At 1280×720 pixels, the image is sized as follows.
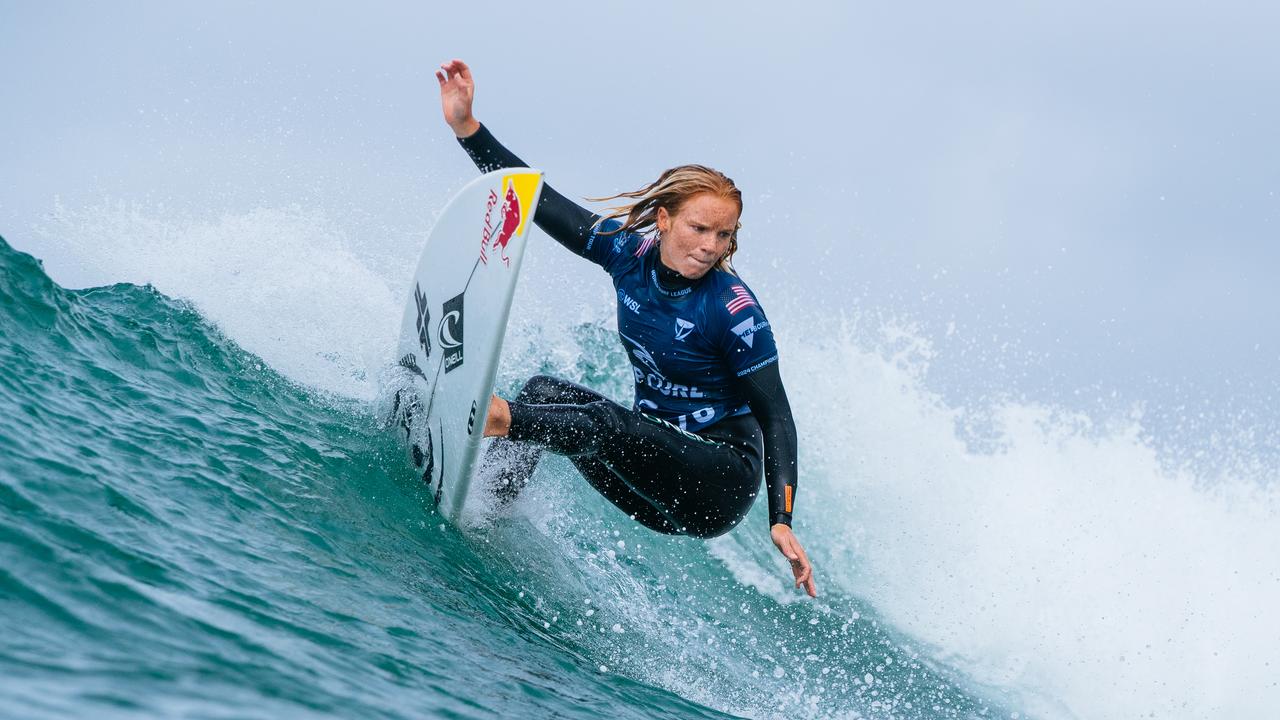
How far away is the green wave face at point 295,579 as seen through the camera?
2.14m

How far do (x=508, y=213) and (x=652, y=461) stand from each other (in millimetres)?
1113

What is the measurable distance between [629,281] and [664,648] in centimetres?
154

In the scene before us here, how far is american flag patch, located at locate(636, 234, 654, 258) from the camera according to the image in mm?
3912

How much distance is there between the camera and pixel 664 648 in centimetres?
407

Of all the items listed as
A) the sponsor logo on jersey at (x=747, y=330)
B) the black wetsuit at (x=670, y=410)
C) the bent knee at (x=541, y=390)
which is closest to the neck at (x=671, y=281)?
the black wetsuit at (x=670, y=410)

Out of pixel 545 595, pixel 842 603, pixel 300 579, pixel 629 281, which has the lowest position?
pixel 300 579

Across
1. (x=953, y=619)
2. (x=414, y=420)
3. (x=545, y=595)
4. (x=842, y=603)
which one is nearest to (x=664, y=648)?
(x=545, y=595)

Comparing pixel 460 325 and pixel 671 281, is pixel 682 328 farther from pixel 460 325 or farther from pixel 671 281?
pixel 460 325

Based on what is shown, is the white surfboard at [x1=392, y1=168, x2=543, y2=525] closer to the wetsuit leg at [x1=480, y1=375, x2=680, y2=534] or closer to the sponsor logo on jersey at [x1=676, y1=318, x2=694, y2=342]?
the wetsuit leg at [x1=480, y1=375, x2=680, y2=534]

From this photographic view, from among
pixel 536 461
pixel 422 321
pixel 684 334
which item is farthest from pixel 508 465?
pixel 684 334

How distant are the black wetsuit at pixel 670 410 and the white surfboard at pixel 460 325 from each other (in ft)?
0.76

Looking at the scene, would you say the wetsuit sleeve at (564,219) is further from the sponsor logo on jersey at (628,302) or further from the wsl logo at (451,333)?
the wsl logo at (451,333)

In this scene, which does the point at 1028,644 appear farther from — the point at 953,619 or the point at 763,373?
the point at 763,373

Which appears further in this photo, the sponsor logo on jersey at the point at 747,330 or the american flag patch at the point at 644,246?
the american flag patch at the point at 644,246
